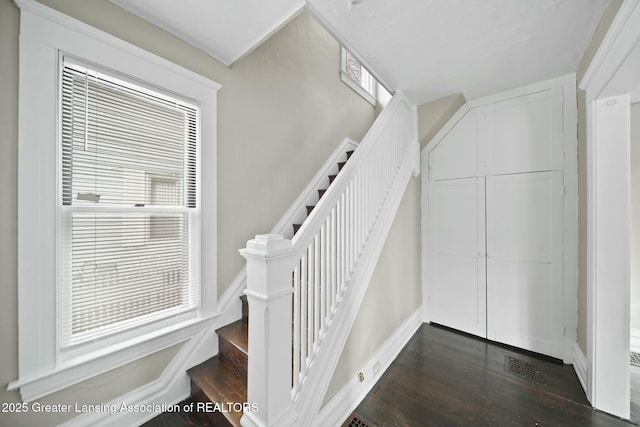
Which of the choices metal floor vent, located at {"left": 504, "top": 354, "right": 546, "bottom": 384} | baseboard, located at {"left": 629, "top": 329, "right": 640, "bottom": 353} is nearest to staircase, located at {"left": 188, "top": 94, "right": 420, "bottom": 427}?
metal floor vent, located at {"left": 504, "top": 354, "right": 546, "bottom": 384}

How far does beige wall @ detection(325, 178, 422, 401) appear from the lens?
64.7 inches

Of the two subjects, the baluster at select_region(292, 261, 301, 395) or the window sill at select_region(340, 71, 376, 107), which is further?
the window sill at select_region(340, 71, 376, 107)

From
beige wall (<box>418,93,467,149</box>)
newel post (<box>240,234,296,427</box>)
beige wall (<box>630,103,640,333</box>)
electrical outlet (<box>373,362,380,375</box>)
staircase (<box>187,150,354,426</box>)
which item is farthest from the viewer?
beige wall (<box>418,93,467,149</box>)

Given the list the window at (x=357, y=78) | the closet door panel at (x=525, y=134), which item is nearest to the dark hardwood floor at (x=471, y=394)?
the closet door panel at (x=525, y=134)

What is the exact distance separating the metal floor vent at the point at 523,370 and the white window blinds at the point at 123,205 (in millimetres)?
2628

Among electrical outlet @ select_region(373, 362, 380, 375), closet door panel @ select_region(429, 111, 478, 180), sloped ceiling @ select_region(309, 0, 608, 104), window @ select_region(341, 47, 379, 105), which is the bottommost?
electrical outlet @ select_region(373, 362, 380, 375)

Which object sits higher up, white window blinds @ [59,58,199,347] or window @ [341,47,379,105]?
window @ [341,47,379,105]

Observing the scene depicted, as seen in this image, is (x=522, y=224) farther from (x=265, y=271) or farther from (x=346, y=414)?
(x=265, y=271)

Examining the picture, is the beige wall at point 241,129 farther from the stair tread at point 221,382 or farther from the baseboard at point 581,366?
the baseboard at point 581,366

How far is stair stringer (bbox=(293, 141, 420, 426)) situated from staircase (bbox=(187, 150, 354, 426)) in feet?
1.25

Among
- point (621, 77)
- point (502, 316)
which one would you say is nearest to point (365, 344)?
point (502, 316)

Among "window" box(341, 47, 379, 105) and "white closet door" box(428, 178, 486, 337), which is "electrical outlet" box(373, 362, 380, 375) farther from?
"window" box(341, 47, 379, 105)

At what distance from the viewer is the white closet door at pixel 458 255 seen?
2.48 meters

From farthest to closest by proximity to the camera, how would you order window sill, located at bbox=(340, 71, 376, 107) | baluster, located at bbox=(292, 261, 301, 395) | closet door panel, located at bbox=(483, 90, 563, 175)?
Answer: window sill, located at bbox=(340, 71, 376, 107)
closet door panel, located at bbox=(483, 90, 563, 175)
baluster, located at bbox=(292, 261, 301, 395)
